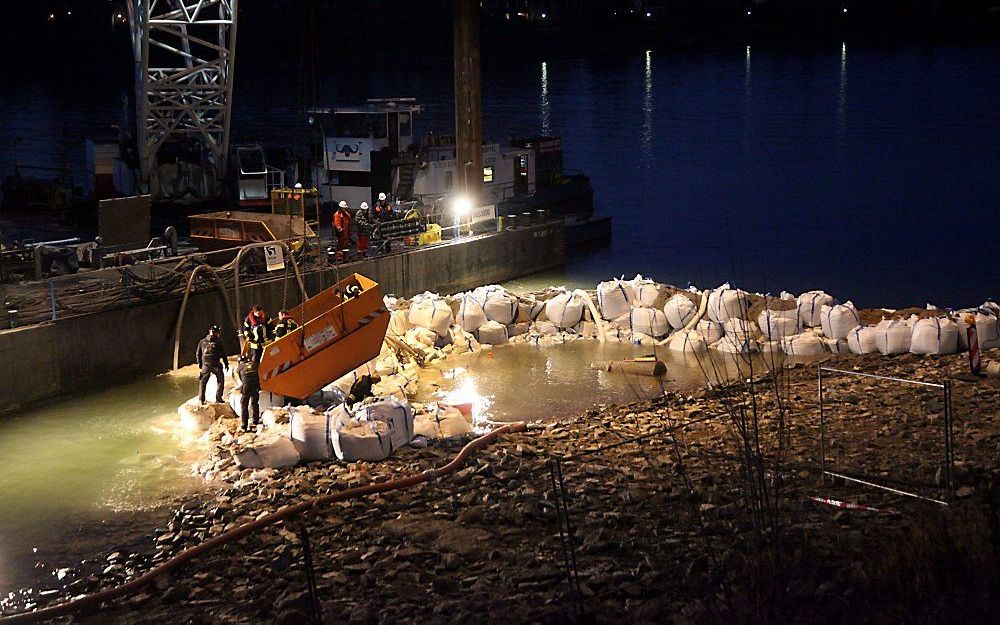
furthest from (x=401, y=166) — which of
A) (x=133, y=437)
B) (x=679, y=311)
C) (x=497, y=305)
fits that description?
(x=133, y=437)

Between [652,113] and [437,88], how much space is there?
106 feet

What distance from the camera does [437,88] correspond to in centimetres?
12162

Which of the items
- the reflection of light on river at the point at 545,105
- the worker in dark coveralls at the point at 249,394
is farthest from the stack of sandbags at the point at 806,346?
the reflection of light on river at the point at 545,105

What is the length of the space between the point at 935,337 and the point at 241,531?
1323cm

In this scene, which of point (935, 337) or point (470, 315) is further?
point (470, 315)

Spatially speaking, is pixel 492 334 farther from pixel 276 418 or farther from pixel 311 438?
pixel 311 438

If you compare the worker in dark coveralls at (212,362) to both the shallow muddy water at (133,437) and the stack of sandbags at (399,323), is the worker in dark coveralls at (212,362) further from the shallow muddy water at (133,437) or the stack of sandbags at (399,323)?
the stack of sandbags at (399,323)

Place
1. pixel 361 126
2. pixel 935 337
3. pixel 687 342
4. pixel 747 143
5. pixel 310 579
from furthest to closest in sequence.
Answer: pixel 747 143 < pixel 361 126 < pixel 687 342 < pixel 935 337 < pixel 310 579

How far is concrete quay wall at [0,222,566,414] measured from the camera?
18.8 m

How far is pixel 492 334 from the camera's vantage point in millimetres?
22438

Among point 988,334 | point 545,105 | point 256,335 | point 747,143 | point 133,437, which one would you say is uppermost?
point 545,105

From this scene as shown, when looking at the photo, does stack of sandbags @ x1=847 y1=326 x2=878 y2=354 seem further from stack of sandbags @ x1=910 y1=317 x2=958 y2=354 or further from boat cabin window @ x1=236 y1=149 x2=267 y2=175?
boat cabin window @ x1=236 y1=149 x2=267 y2=175

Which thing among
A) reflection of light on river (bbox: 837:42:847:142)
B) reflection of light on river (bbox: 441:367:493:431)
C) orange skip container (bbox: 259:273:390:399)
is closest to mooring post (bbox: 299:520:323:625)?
orange skip container (bbox: 259:273:390:399)

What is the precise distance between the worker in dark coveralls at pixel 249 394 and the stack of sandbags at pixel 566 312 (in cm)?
816
